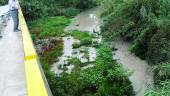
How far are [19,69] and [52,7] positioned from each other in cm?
1546

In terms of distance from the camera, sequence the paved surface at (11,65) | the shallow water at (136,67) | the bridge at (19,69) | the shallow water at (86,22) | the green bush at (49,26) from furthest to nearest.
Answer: the shallow water at (86,22) → the green bush at (49,26) → the shallow water at (136,67) → the paved surface at (11,65) → the bridge at (19,69)

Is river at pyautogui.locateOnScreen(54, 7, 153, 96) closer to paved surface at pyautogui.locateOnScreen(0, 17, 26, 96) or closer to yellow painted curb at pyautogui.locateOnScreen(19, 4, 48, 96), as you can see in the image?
paved surface at pyautogui.locateOnScreen(0, 17, 26, 96)

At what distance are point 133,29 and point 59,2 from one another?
11.8 m

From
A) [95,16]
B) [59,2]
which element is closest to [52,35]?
[95,16]

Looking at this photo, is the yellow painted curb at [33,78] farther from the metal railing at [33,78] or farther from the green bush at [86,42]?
the green bush at [86,42]

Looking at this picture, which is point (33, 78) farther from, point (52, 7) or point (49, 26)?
point (52, 7)

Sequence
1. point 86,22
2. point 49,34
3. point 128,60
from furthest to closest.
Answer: point 86,22 < point 49,34 < point 128,60

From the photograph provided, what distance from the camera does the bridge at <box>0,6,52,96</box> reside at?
238 inches

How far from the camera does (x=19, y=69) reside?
889cm

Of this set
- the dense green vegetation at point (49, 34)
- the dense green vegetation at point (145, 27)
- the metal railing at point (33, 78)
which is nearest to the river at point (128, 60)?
the dense green vegetation at point (145, 27)

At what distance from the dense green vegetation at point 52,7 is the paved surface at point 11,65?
740 centimetres

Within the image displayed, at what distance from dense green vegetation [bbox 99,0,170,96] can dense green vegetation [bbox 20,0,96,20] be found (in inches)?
212

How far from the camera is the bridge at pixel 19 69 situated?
6.04m

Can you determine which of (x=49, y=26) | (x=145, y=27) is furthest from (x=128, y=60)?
(x=49, y=26)
